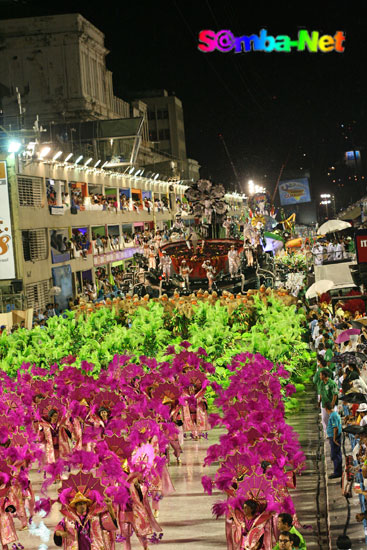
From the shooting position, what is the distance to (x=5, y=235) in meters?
30.7

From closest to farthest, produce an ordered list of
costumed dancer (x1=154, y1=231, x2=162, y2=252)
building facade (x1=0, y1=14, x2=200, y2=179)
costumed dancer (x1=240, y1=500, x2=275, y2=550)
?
costumed dancer (x1=240, y1=500, x2=275, y2=550) < costumed dancer (x1=154, y1=231, x2=162, y2=252) < building facade (x1=0, y1=14, x2=200, y2=179)

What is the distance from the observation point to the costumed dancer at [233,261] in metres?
27.5

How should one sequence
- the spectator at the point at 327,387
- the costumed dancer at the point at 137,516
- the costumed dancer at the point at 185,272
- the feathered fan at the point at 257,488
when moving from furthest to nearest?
the costumed dancer at the point at 185,272 → the spectator at the point at 327,387 → the costumed dancer at the point at 137,516 → the feathered fan at the point at 257,488

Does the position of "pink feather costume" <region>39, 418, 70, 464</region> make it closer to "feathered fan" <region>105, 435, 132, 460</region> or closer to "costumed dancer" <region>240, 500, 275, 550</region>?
"feathered fan" <region>105, 435, 132, 460</region>

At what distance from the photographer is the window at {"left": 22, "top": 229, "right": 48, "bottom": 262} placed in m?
32.4

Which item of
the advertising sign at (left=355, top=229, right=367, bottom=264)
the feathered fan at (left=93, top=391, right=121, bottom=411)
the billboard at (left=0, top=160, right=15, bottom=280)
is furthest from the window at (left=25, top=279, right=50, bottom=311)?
the feathered fan at (left=93, top=391, right=121, bottom=411)

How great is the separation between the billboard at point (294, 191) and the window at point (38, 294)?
200ft

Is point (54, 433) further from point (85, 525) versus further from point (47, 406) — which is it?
point (85, 525)

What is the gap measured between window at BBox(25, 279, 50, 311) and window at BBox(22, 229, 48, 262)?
991 mm

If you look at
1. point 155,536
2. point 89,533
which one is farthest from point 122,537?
point 89,533

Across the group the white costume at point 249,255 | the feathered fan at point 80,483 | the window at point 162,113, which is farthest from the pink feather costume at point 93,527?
the window at point 162,113

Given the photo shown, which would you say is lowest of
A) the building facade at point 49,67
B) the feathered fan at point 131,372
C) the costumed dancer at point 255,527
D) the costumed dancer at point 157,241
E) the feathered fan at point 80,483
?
the costumed dancer at point 255,527

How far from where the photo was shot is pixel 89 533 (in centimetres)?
786

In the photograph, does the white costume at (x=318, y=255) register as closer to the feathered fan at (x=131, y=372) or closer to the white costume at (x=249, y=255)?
the white costume at (x=249, y=255)
